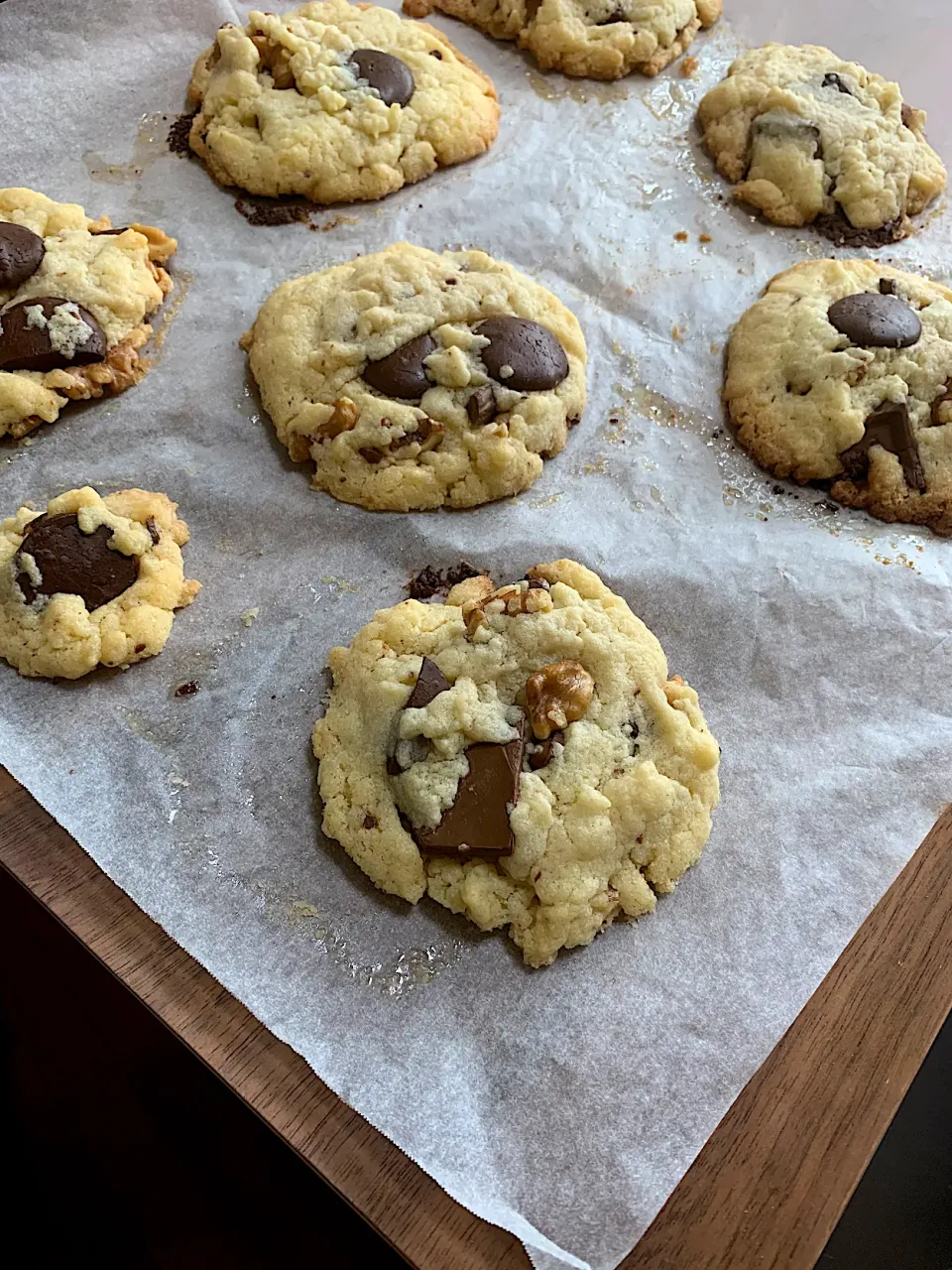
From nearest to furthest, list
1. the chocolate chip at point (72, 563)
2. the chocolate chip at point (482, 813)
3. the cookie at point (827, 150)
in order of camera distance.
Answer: the chocolate chip at point (482, 813) → the chocolate chip at point (72, 563) → the cookie at point (827, 150)

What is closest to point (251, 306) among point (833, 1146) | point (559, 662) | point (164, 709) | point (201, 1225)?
point (164, 709)

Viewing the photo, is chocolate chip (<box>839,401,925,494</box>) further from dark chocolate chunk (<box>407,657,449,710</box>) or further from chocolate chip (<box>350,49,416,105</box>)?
chocolate chip (<box>350,49,416,105</box>)

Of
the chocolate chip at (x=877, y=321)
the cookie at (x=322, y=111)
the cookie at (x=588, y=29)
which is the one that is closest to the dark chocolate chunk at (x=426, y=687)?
the chocolate chip at (x=877, y=321)

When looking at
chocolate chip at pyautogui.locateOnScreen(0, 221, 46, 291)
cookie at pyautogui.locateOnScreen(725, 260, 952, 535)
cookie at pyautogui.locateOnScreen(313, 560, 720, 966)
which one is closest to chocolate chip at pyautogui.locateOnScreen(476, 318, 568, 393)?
cookie at pyautogui.locateOnScreen(725, 260, 952, 535)

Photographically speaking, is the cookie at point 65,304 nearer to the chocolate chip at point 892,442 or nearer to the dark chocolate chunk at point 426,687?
the dark chocolate chunk at point 426,687

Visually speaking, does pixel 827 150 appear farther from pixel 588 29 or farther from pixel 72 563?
pixel 72 563

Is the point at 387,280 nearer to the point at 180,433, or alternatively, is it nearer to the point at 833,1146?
the point at 180,433
